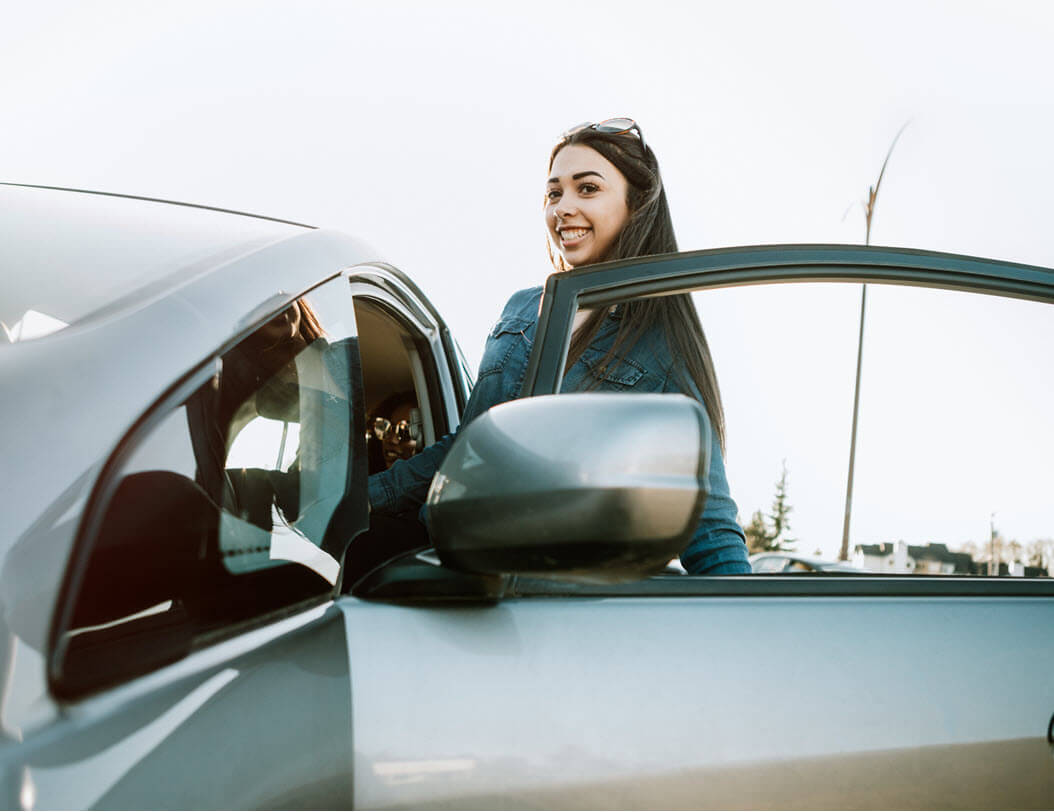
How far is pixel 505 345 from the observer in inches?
68.7

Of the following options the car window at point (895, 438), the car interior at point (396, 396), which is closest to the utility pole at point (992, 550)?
the car window at point (895, 438)

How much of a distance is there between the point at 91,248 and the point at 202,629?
1.82 ft

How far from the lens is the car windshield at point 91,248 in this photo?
105 centimetres

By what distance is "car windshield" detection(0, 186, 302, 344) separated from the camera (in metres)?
1.05

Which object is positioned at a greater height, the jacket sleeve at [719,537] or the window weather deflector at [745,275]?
the window weather deflector at [745,275]

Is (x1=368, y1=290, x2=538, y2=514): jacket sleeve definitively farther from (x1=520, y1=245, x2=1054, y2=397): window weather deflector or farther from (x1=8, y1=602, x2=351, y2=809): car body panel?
(x1=8, y1=602, x2=351, y2=809): car body panel

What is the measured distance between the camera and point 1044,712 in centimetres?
128

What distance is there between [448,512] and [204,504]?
0.27 meters

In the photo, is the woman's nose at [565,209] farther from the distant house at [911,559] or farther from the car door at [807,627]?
the distant house at [911,559]

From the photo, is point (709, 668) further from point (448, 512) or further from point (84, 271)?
point (84, 271)

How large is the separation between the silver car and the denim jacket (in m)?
0.11

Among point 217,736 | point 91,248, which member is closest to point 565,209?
point 91,248

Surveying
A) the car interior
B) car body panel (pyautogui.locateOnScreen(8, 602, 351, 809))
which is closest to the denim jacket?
car body panel (pyautogui.locateOnScreen(8, 602, 351, 809))

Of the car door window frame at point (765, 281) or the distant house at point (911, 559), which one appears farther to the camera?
the distant house at point (911, 559)
